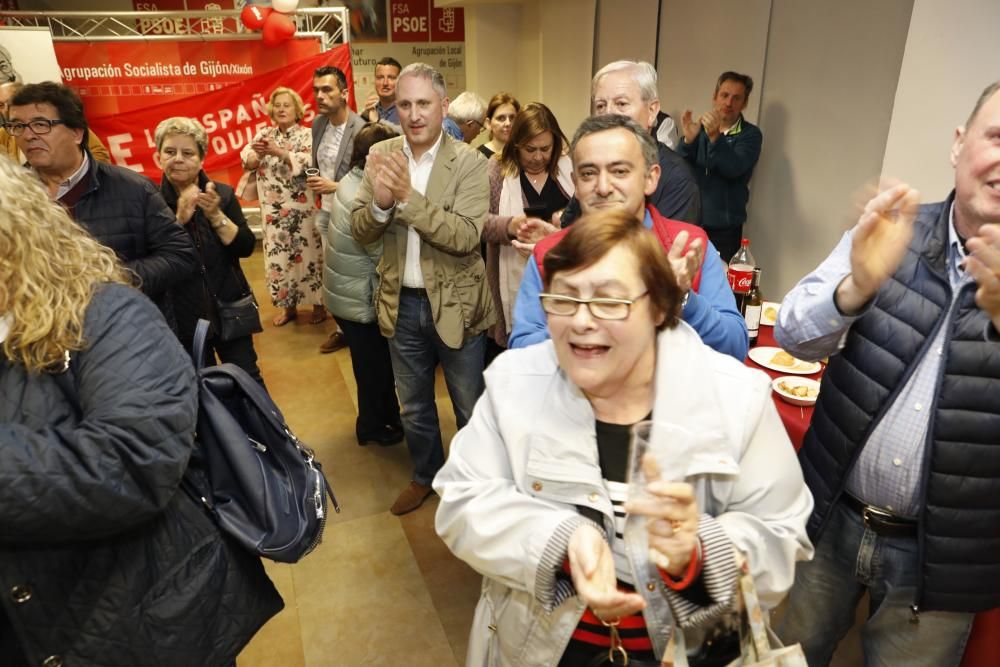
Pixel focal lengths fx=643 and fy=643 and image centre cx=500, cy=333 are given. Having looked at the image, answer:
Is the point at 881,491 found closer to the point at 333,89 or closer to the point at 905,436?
the point at 905,436

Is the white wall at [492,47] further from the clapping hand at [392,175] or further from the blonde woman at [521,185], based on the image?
the clapping hand at [392,175]

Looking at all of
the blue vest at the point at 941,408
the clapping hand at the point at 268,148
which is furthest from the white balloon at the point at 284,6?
the blue vest at the point at 941,408

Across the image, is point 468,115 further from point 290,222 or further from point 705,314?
point 705,314

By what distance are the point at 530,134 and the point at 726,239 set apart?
234 centimetres

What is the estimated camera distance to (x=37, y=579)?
47.9 inches

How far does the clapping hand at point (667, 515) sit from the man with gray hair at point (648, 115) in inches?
53.5

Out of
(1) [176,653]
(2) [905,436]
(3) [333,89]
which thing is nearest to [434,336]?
(1) [176,653]

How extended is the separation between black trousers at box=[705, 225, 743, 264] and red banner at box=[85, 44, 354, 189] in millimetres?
4871

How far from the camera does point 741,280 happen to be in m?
2.62

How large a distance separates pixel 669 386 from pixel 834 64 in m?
3.88

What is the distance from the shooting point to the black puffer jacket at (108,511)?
44.5 inches

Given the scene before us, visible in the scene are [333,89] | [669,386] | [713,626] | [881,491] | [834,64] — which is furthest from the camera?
[333,89]

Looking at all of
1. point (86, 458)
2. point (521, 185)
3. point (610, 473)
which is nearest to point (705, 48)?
point (521, 185)

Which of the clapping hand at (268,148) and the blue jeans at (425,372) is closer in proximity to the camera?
the blue jeans at (425,372)
